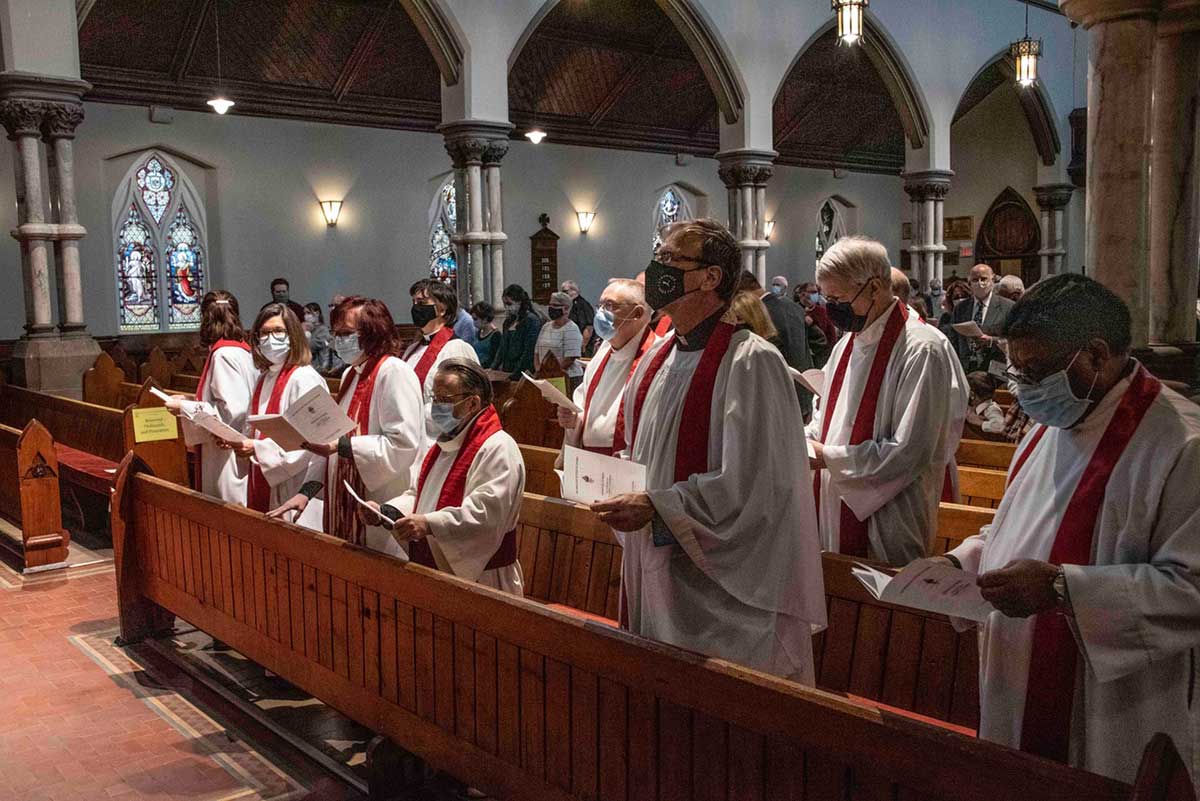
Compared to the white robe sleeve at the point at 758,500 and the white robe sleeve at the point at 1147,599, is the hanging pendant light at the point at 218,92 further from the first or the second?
the white robe sleeve at the point at 1147,599

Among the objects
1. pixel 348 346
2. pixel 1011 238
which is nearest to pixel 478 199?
pixel 348 346

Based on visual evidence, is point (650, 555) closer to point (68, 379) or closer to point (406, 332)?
point (68, 379)

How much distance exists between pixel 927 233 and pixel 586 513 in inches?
540

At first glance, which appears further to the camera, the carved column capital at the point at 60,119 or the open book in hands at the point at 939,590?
the carved column capital at the point at 60,119

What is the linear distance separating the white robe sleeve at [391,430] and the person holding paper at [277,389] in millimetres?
627

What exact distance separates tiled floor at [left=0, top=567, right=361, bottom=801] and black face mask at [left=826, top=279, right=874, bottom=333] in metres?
2.29

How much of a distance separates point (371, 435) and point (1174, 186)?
371 centimetres

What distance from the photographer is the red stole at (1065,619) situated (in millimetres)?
1939

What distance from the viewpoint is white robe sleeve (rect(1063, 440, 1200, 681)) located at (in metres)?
1.80

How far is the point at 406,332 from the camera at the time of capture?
54.1ft

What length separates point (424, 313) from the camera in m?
5.53

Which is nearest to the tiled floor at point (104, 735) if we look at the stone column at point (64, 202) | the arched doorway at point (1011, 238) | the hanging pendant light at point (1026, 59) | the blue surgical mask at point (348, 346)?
the blue surgical mask at point (348, 346)

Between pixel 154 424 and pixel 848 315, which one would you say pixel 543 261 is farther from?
pixel 848 315

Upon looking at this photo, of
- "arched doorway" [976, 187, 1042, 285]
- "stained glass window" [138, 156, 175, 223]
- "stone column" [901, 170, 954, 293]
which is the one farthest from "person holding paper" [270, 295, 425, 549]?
"arched doorway" [976, 187, 1042, 285]
